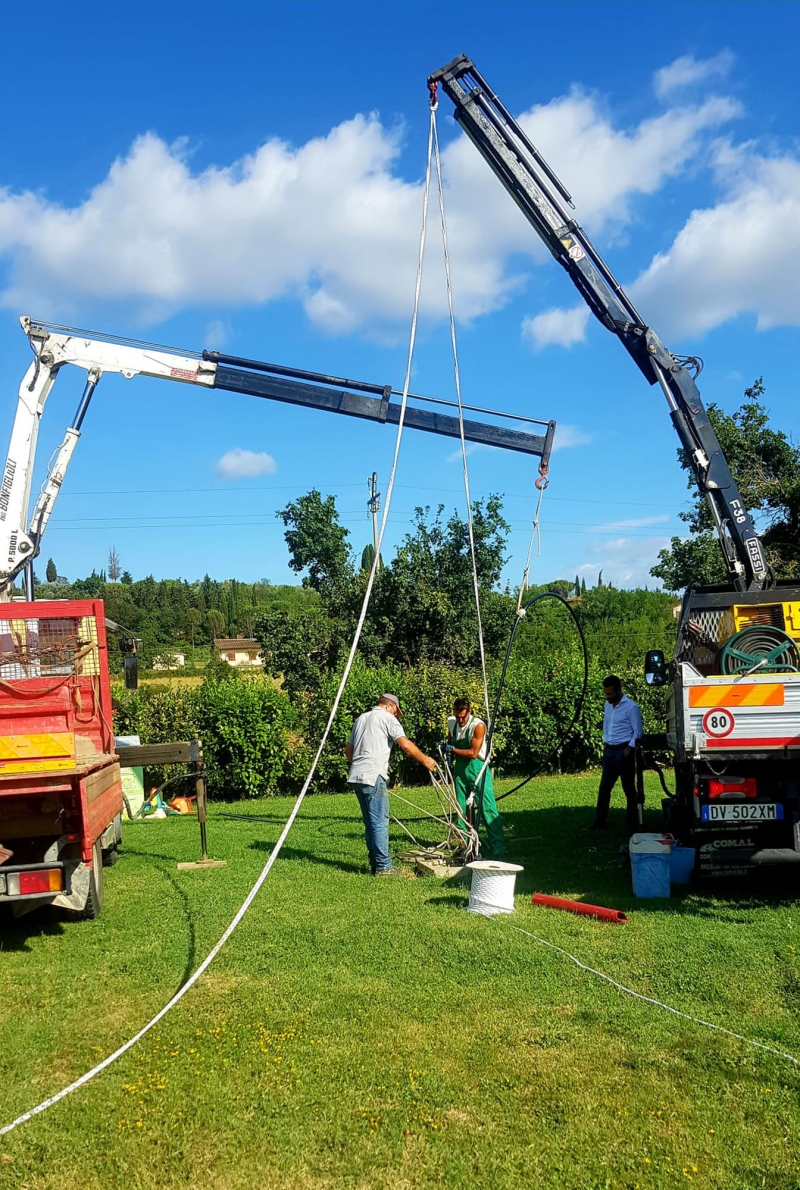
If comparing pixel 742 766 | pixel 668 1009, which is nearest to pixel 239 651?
pixel 742 766

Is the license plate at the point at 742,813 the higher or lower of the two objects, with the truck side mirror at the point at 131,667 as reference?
lower

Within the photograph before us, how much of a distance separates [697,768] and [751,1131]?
3.67 m

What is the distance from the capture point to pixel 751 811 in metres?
7.04

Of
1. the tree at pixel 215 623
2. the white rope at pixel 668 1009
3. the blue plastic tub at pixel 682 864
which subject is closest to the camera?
the white rope at pixel 668 1009

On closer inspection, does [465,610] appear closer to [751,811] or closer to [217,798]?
[217,798]

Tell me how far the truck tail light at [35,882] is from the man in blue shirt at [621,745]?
20.6 ft

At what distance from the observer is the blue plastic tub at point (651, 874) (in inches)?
294

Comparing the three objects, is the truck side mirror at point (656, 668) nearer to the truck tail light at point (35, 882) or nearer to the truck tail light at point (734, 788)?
the truck tail light at point (734, 788)

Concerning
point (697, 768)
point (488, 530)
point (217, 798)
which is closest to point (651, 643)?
point (488, 530)

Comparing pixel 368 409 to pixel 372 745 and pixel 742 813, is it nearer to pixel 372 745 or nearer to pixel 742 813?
pixel 372 745

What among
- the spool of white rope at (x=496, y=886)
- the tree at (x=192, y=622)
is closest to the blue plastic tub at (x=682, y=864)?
the spool of white rope at (x=496, y=886)

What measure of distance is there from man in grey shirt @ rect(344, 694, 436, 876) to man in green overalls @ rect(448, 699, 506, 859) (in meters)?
0.51

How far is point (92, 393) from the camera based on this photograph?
35.4 feet

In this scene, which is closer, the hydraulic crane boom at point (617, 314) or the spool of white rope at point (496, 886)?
the spool of white rope at point (496, 886)
